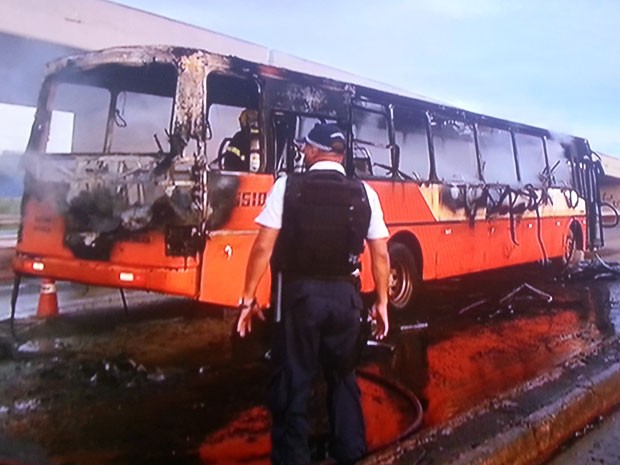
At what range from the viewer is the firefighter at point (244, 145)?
5.76 m

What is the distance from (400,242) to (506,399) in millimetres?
3690

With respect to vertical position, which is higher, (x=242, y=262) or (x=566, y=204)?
(x=566, y=204)

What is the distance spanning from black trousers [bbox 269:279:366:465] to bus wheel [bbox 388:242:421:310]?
4440 millimetres

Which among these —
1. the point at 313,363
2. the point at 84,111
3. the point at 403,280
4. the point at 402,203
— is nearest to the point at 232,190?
the point at 84,111

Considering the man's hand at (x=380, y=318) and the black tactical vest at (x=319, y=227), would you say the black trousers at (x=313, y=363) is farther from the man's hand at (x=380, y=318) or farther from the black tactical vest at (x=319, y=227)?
the man's hand at (x=380, y=318)

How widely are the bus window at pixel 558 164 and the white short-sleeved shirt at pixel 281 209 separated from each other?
8.49 metres

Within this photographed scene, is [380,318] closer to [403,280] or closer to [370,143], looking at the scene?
[370,143]

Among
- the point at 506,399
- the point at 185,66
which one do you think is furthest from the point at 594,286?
the point at 185,66

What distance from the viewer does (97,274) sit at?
18.1 feet

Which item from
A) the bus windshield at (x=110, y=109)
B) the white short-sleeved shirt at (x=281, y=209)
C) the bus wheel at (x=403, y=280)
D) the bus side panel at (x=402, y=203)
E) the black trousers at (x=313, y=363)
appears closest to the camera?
the black trousers at (x=313, y=363)

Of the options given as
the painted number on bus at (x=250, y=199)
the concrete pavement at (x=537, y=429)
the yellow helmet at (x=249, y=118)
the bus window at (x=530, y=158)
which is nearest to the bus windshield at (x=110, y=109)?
the yellow helmet at (x=249, y=118)

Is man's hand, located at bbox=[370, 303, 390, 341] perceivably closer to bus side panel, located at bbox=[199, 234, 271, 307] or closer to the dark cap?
the dark cap

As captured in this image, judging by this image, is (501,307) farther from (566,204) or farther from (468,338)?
(566,204)

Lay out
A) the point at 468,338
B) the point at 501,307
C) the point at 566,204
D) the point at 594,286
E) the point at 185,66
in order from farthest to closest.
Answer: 1. the point at 566,204
2. the point at 594,286
3. the point at 501,307
4. the point at 468,338
5. the point at 185,66
